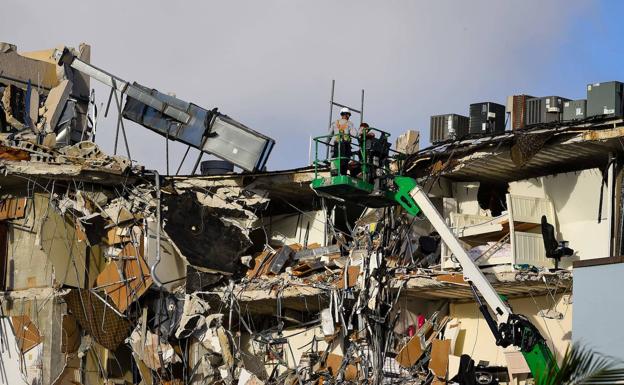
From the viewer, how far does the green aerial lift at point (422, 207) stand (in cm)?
1959

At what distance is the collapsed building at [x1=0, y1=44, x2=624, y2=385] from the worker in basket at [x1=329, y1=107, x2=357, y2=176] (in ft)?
8.87

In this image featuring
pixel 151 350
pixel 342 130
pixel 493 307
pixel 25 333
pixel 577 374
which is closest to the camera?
pixel 577 374

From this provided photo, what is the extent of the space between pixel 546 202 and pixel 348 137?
4.37 m

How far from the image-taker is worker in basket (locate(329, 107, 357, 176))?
68.0ft

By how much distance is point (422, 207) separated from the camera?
2122 centimetres

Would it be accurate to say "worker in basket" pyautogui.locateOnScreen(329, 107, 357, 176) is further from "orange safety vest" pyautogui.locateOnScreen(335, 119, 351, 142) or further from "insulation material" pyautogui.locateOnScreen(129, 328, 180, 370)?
"insulation material" pyautogui.locateOnScreen(129, 328, 180, 370)

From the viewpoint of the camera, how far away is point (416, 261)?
23.9 metres

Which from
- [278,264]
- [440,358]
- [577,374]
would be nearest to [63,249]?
[278,264]

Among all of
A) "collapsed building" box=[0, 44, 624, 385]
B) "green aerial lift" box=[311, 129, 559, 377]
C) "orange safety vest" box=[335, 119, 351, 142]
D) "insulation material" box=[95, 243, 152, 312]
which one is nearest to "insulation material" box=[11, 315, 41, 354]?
"collapsed building" box=[0, 44, 624, 385]

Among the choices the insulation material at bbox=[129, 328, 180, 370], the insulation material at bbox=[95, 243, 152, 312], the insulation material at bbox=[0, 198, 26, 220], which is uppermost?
the insulation material at bbox=[0, 198, 26, 220]

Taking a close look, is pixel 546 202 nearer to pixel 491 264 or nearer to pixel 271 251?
pixel 491 264

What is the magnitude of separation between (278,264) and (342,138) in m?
5.26

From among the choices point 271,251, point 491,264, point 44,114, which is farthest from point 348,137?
point 44,114

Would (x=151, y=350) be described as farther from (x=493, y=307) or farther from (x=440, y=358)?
(x=493, y=307)
